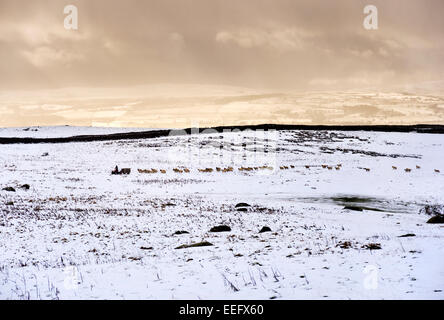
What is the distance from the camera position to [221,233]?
572 inches

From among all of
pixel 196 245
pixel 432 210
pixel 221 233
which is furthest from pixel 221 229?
pixel 432 210

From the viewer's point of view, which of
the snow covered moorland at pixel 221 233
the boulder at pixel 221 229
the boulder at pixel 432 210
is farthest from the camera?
the boulder at pixel 432 210

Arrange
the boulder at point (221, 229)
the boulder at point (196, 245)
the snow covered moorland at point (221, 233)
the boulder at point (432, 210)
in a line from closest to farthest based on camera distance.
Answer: the snow covered moorland at point (221, 233) < the boulder at point (196, 245) < the boulder at point (221, 229) < the boulder at point (432, 210)

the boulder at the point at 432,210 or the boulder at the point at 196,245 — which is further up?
the boulder at the point at 196,245

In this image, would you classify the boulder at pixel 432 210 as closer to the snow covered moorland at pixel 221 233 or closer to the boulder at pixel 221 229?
the snow covered moorland at pixel 221 233

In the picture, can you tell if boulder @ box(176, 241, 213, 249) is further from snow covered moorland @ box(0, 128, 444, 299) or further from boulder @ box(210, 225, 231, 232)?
boulder @ box(210, 225, 231, 232)

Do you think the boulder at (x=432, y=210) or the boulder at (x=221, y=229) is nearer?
the boulder at (x=221, y=229)

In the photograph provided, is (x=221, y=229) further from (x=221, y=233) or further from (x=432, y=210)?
(x=432, y=210)

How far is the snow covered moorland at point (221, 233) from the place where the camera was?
8.40 meters

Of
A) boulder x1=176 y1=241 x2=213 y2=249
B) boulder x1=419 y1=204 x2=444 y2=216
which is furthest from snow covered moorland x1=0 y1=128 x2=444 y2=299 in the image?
boulder x1=419 y1=204 x2=444 y2=216

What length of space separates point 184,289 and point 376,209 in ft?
54.6

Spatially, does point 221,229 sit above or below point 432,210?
above

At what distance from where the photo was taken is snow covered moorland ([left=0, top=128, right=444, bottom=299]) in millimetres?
8398

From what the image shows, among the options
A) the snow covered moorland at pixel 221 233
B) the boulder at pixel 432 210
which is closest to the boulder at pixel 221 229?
the snow covered moorland at pixel 221 233
